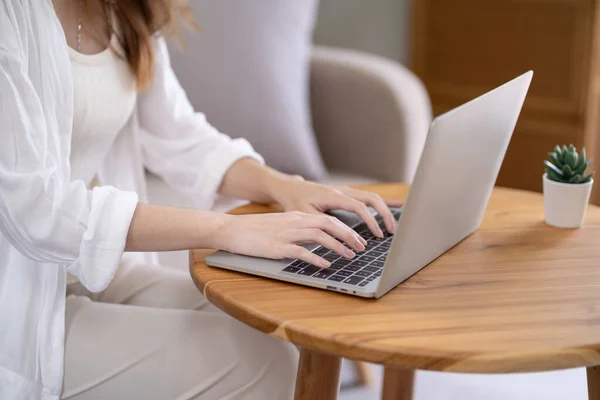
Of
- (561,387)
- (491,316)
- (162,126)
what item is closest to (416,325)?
(491,316)

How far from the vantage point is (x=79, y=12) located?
1.21 metres

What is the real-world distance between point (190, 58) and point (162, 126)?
0.48 metres

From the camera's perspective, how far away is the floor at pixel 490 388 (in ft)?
5.77

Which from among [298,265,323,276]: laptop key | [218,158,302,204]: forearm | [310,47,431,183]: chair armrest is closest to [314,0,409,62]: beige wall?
[310,47,431,183]: chair armrest

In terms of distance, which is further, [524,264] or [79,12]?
[79,12]

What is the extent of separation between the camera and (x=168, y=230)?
99 cm

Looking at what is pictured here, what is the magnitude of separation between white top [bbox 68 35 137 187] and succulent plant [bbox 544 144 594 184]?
60 cm

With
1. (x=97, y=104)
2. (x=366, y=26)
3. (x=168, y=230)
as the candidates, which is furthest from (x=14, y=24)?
(x=366, y=26)

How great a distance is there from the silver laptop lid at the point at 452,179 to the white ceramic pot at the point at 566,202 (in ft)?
0.33

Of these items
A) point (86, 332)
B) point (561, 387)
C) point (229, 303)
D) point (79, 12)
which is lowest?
point (561, 387)

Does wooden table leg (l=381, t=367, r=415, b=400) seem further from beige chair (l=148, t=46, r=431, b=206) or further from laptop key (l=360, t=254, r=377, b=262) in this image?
beige chair (l=148, t=46, r=431, b=206)

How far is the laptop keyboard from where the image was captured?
924mm

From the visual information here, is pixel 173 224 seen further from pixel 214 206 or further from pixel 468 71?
pixel 468 71

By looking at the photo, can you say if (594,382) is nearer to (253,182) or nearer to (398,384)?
(398,384)
